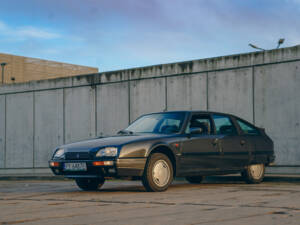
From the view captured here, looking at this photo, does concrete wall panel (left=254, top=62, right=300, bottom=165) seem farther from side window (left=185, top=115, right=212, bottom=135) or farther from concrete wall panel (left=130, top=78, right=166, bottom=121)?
side window (left=185, top=115, right=212, bottom=135)

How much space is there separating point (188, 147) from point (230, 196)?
1606mm

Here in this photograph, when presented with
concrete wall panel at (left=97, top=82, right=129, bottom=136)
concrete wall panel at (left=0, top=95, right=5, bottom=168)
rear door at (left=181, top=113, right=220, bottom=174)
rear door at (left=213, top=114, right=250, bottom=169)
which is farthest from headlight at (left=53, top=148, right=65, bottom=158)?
concrete wall panel at (left=0, top=95, right=5, bottom=168)

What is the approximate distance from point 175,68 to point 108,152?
879 cm

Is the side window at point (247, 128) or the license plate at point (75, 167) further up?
the side window at point (247, 128)

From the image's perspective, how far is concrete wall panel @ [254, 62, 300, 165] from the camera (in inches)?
542

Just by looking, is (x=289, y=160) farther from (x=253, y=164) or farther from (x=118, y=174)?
(x=118, y=174)

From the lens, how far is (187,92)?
16203 millimetres

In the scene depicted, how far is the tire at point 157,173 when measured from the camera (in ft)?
27.1

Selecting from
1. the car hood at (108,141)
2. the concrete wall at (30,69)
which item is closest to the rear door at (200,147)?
the car hood at (108,141)

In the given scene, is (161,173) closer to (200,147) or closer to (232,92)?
(200,147)

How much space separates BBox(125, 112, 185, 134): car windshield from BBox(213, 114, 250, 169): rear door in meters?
0.82

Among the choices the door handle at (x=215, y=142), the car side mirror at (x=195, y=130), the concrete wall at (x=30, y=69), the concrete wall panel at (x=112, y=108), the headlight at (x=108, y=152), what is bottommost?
the headlight at (x=108, y=152)

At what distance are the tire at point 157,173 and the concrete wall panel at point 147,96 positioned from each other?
27.1ft

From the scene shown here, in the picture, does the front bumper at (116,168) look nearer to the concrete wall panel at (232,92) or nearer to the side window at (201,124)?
the side window at (201,124)
